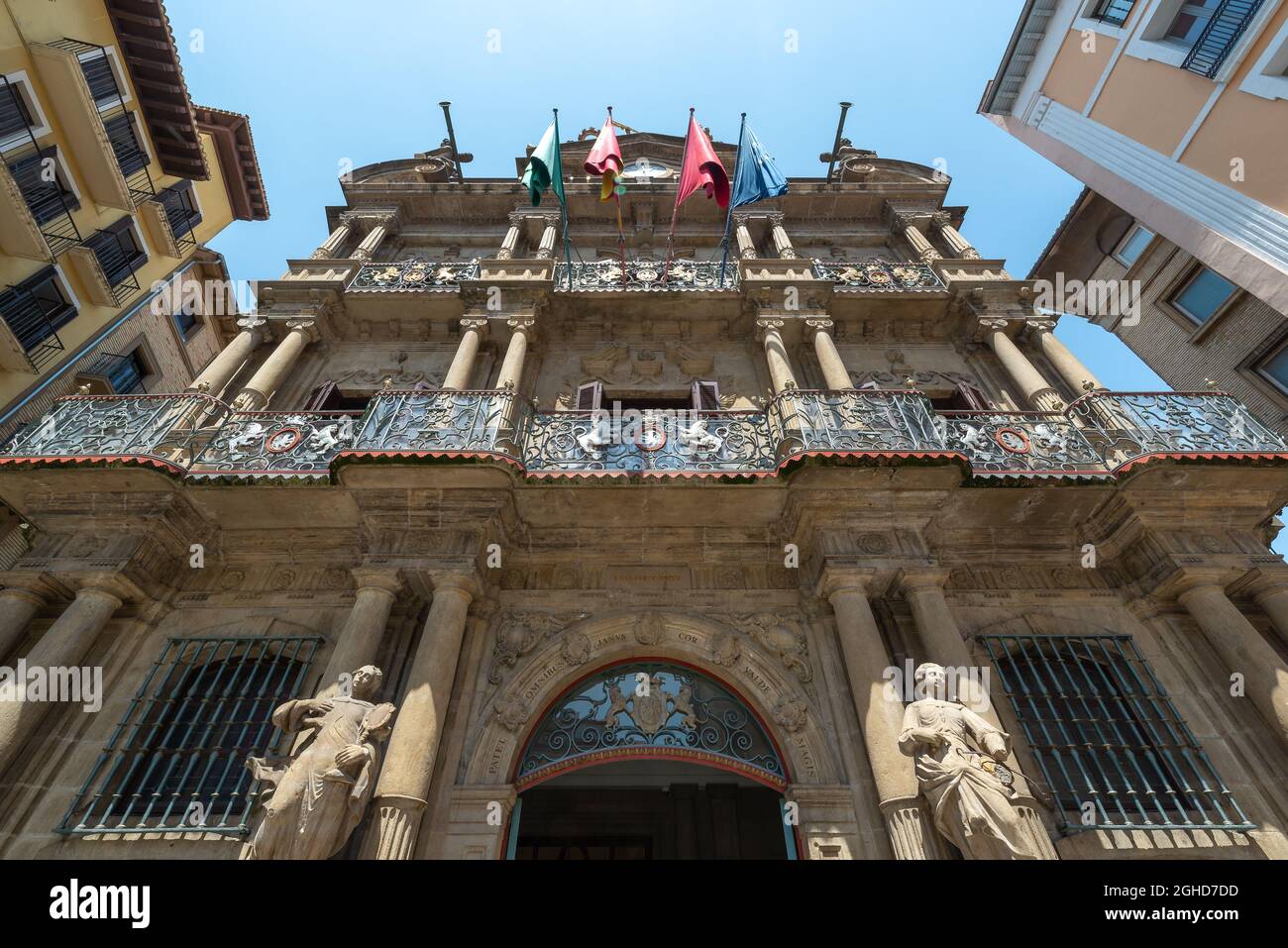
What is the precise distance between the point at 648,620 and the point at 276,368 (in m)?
7.77

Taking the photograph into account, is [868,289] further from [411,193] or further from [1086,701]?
[411,193]

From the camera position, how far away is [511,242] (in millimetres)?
13539

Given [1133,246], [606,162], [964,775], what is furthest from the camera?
[1133,246]

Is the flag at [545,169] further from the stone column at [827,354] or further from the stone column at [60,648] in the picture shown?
the stone column at [60,648]

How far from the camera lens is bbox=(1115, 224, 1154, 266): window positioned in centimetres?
1577

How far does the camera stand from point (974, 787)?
4777mm

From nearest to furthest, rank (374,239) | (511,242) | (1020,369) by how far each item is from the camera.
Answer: (1020,369)
(511,242)
(374,239)

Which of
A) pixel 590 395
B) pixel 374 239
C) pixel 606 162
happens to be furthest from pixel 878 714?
pixel 374 239

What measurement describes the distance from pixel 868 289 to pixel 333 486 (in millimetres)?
10149

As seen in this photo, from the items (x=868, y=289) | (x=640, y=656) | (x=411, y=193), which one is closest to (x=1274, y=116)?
(x=868, y=289)

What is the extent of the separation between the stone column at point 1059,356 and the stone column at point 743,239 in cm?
547

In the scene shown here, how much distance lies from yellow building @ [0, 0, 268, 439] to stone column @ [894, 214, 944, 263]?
57.9 ft

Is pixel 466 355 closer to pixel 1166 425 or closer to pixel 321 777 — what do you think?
pixel 321 777
